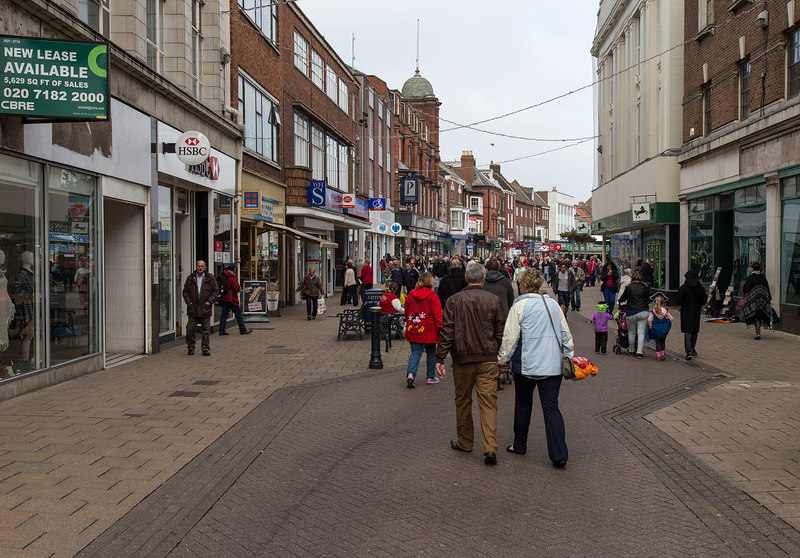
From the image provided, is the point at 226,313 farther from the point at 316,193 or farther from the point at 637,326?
the point at 316,193

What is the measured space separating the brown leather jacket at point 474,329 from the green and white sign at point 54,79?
5387 millimetres

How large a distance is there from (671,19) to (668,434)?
21.3 meters

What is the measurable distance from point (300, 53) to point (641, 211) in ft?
43.1

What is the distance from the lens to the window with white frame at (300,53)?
25.6 metres

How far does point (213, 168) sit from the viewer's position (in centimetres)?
1648

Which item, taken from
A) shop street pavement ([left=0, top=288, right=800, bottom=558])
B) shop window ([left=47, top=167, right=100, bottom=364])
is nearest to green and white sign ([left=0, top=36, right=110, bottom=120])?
shop window ([left=47, top=167, right=100, bottom=364])

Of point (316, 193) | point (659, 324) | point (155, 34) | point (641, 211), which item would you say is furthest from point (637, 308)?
point (316, 193)

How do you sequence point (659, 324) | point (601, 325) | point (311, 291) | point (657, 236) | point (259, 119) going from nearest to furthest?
point (659, 324) < point (601, 325) < point (311, 291) < point (259, 119) < point (657, 236)

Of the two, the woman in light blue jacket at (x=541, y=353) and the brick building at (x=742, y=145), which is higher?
the brick building at (x=742, y=145)

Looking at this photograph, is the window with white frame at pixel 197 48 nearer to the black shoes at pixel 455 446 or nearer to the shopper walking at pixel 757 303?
the black shoes at pixel 455 446

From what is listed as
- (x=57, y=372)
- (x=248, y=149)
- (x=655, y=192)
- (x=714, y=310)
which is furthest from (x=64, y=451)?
(x=655, y=192)

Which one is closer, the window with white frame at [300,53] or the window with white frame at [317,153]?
the window with white frame at [300,53]

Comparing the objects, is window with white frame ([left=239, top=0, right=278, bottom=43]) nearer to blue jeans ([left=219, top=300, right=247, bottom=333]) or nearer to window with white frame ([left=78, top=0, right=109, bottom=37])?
→ window with white frame ([left=78, top=0, right=109, bottom=37])

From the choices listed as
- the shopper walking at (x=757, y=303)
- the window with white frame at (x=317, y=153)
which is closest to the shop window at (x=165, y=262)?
the shopper walking at (x=757, y=303)
